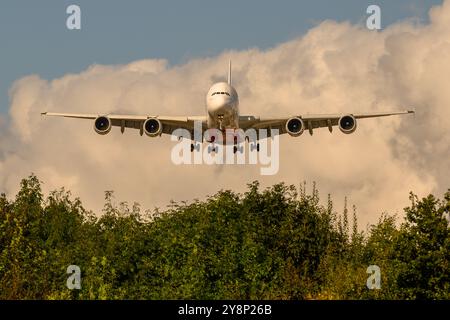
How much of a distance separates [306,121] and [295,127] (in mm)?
3117

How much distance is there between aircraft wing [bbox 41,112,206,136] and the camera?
269 ft

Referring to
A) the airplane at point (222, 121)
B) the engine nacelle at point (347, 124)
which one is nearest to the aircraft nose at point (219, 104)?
the airplane at point (222, 121)

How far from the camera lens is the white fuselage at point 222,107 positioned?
78812mm

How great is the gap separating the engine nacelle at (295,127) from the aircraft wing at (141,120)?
5.71 m

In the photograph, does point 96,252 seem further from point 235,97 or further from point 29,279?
point 235,97

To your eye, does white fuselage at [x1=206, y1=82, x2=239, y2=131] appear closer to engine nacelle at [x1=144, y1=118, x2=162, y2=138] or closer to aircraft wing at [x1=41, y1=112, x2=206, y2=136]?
aircraft wing at [x1=41, y1=112, x2=206, y2=136]

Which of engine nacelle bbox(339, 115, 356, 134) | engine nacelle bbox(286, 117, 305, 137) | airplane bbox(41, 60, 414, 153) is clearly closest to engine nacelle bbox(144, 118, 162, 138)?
airplane bbox(41, 60, 414, 153)

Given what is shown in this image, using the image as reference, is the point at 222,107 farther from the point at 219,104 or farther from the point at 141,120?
the point at 141,120

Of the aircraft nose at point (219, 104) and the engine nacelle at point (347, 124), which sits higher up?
the aircraft nose at point (219, 104)

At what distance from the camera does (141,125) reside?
84562mm

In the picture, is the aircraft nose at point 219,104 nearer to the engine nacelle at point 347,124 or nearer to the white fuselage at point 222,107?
the white fuselage at point 222,107

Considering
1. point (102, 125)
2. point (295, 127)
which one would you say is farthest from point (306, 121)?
point (102, 125)
